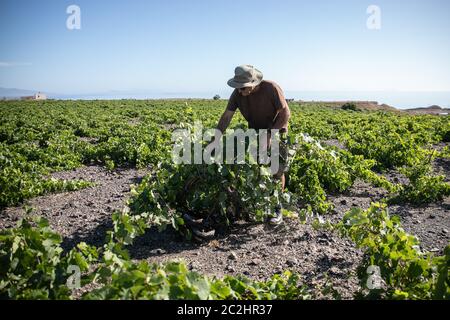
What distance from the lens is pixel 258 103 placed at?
4441mm

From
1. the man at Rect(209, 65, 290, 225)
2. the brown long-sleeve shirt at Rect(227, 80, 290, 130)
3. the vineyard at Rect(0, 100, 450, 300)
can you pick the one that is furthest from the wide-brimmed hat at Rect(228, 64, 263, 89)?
the vineyard at Rect(0, 100, 450, 300)

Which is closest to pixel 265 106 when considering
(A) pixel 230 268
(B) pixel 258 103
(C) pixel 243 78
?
(B) pixel 258 103

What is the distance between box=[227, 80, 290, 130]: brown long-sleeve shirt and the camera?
432 cm

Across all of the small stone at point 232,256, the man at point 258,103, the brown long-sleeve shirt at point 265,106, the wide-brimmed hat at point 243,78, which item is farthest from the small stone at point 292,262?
the wide-brimmed hat at point 243,78

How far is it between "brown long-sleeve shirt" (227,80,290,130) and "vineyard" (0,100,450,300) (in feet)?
1.00

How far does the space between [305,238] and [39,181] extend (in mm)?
4301

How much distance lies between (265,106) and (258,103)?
9cm

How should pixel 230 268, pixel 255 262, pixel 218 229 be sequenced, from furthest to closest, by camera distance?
pixel 218 229, pixel 255 262, pixel 230 268

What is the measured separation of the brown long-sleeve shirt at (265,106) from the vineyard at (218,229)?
1.00 ft

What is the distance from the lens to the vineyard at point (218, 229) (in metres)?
2.21

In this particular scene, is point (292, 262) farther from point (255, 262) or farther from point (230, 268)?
point (230, 268)

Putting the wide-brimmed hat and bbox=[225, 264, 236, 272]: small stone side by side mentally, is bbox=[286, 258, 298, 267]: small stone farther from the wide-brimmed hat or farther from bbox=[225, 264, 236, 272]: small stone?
the wide-brimmed hat
